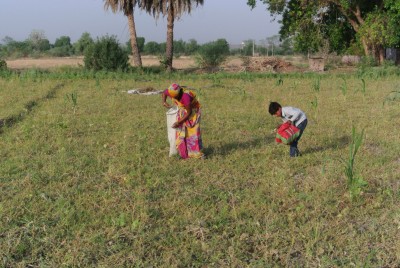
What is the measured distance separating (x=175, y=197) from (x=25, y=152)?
2.73 m

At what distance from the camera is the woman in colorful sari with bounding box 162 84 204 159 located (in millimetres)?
5250

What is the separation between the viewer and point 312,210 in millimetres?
3994

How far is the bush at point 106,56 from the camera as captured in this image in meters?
19.0

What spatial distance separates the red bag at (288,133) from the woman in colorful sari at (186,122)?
1.08m

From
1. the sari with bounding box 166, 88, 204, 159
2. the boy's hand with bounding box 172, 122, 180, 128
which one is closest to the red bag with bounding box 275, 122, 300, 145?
the sari with bounding box 166, 88, 204, 159

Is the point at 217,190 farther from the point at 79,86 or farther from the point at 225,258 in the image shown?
the point at 79,86

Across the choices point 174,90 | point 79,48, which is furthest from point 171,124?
point 79,48

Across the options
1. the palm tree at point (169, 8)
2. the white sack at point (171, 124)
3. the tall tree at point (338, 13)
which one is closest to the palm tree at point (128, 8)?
the palm tree at point (169, 8)

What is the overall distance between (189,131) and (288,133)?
50.4 inches

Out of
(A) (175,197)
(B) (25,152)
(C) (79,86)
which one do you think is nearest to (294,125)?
(A) (175,197)

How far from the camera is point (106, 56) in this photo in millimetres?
19031

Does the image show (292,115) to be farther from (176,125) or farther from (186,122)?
(176,125)

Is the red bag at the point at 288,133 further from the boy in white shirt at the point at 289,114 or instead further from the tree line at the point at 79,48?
the tree line at the point at 79,48

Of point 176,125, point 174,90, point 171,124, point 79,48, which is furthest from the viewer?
point 79,48
